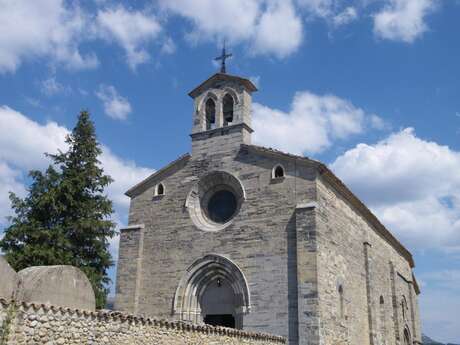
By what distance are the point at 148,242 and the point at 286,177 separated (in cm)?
594

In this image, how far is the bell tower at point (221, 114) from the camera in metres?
18.7

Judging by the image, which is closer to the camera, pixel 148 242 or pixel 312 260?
pixel 312 260

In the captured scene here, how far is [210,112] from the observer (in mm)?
19938

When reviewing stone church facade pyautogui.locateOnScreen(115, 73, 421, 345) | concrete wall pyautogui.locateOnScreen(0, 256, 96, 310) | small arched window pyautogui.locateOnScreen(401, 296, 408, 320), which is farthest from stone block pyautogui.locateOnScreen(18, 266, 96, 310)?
small arched window pyautogui.locateOnScreen(401, 296, 408, 320)

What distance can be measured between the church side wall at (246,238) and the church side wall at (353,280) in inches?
38.3

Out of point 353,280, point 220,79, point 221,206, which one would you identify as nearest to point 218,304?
point 221,206

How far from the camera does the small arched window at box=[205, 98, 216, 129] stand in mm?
19781

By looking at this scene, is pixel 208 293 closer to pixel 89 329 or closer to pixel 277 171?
pixel 277 171

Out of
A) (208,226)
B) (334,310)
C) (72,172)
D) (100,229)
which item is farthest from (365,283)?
(72,172)

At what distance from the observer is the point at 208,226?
18109 millimetres

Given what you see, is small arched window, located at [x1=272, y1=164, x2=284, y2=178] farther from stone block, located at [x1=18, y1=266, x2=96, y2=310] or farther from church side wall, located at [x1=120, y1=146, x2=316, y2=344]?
Answer: stone block, located at [x1=18, y1=266, x2=96, y2=310]

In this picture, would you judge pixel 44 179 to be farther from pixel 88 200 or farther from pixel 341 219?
pixel 341 219

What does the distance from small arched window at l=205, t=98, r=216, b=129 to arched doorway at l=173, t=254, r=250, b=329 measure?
5369 mm

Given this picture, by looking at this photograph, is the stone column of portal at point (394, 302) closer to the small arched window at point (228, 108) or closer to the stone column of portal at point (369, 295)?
the stone column of portal at point (369, 295)
